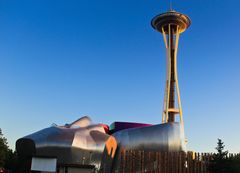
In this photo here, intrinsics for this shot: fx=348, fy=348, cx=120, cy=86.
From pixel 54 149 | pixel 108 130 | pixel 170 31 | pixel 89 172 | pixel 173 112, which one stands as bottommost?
pixel 89 172

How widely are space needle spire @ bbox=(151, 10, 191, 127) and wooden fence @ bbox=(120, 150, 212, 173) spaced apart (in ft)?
77.4

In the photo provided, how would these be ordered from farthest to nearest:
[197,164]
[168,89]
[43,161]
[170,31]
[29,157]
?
[170,31] → [168,89] → [29,157] → [43,161] → [197,164]

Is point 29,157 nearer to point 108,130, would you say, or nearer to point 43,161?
point 43,161

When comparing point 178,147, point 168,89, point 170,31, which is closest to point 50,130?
point 178,147

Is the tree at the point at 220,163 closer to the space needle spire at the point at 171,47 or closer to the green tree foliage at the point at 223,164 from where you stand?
the green tree foliage at the point at 223,164

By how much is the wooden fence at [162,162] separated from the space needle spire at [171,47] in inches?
929

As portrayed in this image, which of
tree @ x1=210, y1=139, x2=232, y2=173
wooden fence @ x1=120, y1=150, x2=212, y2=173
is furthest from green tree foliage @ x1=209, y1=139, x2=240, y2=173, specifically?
wooden fence @ x1=120, y1=150, x2=212, y2=173

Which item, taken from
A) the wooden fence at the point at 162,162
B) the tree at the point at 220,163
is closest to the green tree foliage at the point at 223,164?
the tree at the point at 220,163

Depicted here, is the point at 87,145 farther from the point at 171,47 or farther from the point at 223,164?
the point at 171,47

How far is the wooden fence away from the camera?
21.9 meters

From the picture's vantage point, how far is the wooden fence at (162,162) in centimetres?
2192

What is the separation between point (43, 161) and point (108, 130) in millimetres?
14859

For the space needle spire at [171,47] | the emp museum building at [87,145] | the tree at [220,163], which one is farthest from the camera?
the space needle spire at [171,47]

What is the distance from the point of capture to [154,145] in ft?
79.5
